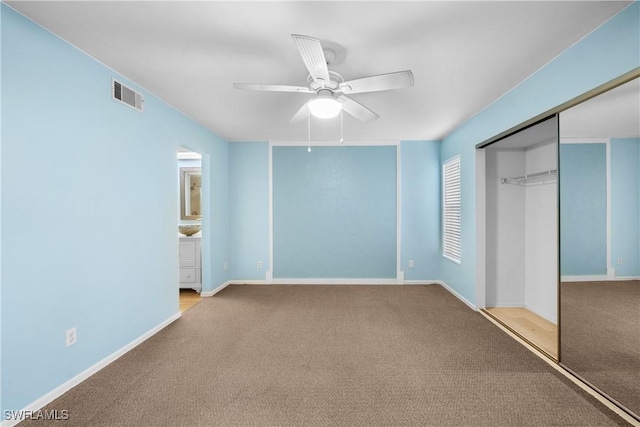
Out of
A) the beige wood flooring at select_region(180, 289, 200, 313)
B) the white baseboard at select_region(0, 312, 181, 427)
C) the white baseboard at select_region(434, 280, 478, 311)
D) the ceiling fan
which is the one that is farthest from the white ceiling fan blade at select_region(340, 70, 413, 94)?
the beige wood flooring at select_region(180, 289, 200, 313)

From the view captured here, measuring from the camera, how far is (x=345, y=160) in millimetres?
5027

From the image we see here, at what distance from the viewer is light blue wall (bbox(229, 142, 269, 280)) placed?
5.03m

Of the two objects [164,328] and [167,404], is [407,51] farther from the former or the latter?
[164,328]

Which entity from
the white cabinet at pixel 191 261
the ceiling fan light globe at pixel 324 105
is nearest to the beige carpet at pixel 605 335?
the ceiling fan light globe at pixel 324 105

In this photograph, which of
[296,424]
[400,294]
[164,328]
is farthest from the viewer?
[400,294]

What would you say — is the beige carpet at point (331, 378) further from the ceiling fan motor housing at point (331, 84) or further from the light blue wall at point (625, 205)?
the ceiling fan motor housing at point (331, 84)

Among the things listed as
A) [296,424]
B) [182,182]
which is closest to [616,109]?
[296,424]

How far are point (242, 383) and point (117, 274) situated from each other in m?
1.48

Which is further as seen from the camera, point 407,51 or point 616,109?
point 407,51

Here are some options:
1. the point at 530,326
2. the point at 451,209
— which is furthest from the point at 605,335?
the point at 451,209

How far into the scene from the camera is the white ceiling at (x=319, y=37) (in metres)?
1.70

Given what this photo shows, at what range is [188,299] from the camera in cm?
427

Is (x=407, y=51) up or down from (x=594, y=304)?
up

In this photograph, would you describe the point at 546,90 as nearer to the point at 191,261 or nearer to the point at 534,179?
the point at 534,179
